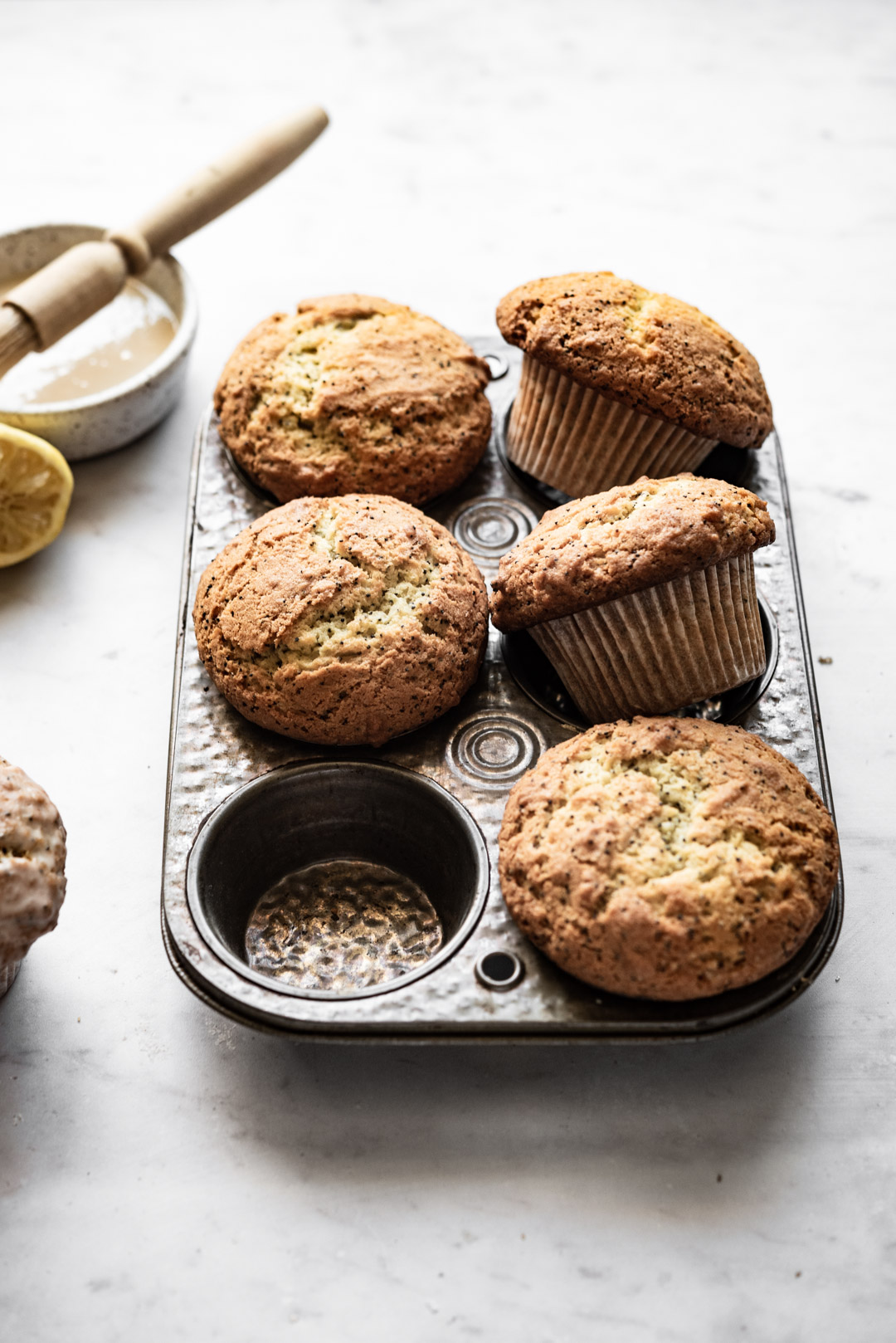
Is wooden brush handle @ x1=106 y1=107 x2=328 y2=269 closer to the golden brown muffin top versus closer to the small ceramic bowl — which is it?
the small ceramic bowl

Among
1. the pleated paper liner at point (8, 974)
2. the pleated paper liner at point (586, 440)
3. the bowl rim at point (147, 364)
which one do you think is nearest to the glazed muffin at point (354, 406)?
the pleated paper liner at point (586, 440)

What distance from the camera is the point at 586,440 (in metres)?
2.59

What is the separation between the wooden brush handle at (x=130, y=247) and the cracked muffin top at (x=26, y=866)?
120cm

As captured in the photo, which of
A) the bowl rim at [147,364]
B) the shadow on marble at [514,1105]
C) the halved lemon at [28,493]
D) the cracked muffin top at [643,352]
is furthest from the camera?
the bowl rim at [147,364]

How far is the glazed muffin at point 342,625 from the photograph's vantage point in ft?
7.30

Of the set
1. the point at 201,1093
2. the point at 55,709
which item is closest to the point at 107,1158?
the point at 201,1093

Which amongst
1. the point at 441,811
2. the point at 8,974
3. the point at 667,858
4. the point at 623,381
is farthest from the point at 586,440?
the point at 8,974

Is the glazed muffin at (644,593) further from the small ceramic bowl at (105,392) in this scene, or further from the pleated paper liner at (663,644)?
the small ceramic bowl at (105,392)

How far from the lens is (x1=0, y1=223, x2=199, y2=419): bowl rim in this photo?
9.59 feet

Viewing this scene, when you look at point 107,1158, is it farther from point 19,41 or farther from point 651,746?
point 19,41

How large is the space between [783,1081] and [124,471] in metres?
2.14

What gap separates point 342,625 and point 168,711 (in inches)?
24.8

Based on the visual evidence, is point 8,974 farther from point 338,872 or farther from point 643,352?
point 643,352

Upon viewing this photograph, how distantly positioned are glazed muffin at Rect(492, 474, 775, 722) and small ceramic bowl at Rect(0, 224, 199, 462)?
1225 mm
